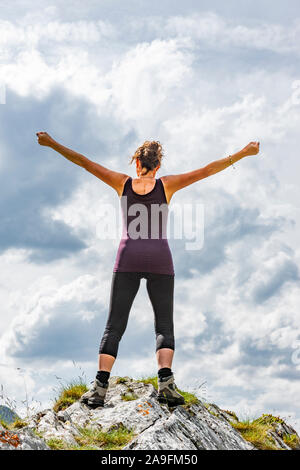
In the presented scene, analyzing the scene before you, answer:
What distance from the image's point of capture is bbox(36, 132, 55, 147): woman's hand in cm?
867

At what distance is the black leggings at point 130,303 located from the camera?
314 inches

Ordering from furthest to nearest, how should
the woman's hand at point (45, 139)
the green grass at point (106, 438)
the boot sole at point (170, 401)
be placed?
the woman's hand at point (45, 139), the boot sole at point (170, 401), the green grass at point (106, 438)

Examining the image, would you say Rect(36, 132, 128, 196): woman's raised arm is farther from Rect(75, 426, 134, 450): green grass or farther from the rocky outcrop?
Rect(75, 426, 134, 450): green grass

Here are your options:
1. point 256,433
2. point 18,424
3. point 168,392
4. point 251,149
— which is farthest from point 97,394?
point 251,149

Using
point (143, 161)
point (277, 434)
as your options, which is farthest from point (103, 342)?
point (277, 434)

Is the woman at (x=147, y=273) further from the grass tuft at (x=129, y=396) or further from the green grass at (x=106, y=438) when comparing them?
the grass tuft at (x=129, y=396)

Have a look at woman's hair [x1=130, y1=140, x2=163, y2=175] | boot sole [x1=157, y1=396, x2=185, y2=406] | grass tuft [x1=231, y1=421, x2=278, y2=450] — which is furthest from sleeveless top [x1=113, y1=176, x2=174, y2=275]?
grass tuft [x1=231, y1=421, x2=278, y2=450]

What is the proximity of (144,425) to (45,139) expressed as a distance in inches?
203

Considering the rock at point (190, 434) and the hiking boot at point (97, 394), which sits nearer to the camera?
the rock at point (190, 434)

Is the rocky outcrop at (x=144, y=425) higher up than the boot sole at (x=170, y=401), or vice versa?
the boot sole at (x=170, y=401)

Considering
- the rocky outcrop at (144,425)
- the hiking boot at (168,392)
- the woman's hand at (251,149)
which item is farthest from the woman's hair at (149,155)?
the rocky outcrop at (144,425)

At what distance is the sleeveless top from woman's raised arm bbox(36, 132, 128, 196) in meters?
0.16
